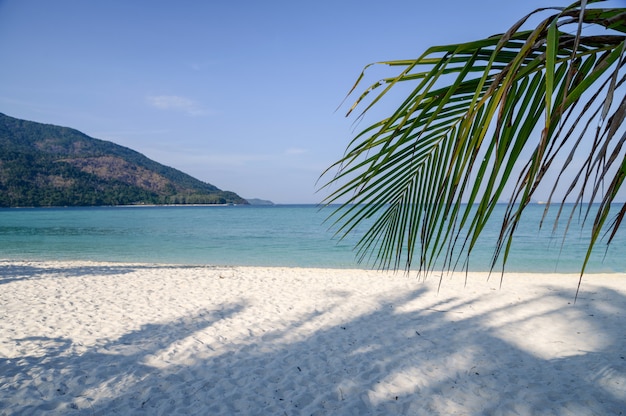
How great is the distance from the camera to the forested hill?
89875mm

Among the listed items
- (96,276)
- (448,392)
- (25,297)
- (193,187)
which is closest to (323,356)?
(448,392)

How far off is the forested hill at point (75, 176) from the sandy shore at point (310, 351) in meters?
99.6

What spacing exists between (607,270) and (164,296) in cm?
1605

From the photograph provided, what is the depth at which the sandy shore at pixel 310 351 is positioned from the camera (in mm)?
3719

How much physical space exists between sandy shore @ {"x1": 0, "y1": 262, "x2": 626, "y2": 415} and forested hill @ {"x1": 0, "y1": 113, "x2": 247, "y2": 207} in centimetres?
9957

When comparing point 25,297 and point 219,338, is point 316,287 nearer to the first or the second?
point 219,338

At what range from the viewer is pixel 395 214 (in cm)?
143

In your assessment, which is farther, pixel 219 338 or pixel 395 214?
pixel 219 338

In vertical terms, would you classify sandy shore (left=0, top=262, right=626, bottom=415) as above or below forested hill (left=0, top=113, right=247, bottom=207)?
below

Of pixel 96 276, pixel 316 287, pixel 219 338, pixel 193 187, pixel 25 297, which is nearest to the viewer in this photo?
pixel 219 338

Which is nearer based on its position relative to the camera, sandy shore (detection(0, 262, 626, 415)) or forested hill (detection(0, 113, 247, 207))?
sandy shore (detection(0, 262, 626, 415))

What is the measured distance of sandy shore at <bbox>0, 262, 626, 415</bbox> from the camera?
3719 millimetres

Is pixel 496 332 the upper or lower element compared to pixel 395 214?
lower

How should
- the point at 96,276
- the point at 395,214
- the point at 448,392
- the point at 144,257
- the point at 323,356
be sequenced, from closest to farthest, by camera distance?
the point at 395,214, the point at 448,392, the point at 323,356, the point at 96,276, the point at 144,257
